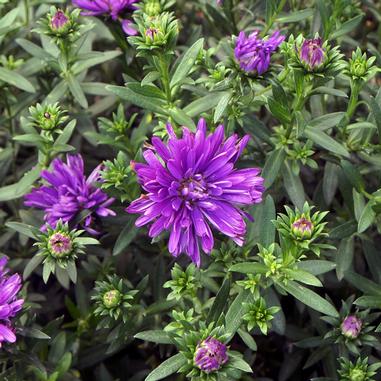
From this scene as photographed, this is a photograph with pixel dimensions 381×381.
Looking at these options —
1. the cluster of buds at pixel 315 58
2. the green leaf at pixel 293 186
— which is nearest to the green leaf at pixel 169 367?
the green leaf at pixel 293 186

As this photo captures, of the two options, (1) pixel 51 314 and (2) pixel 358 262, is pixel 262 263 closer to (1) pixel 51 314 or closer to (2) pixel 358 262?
(2) pixel 358 262

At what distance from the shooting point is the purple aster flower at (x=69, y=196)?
6.38 ft

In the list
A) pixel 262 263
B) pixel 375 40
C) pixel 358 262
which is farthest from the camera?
pixel 375 40

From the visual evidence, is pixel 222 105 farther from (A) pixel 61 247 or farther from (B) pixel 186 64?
(A) pixel 61 247

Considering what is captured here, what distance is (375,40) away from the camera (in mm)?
2674

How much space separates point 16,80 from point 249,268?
106 cm

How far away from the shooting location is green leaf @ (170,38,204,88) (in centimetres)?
185

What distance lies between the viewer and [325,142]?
6.05 ft

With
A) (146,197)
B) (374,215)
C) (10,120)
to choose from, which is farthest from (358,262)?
(10,120)

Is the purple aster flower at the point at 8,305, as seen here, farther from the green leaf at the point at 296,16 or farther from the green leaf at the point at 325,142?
the green leaf at the point at 296,16

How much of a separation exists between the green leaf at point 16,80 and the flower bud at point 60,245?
0.65 meters

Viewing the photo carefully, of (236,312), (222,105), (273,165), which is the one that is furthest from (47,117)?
(236,312)

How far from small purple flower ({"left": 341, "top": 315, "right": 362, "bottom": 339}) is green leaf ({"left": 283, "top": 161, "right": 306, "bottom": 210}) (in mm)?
345

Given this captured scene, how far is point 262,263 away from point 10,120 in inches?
42.7
